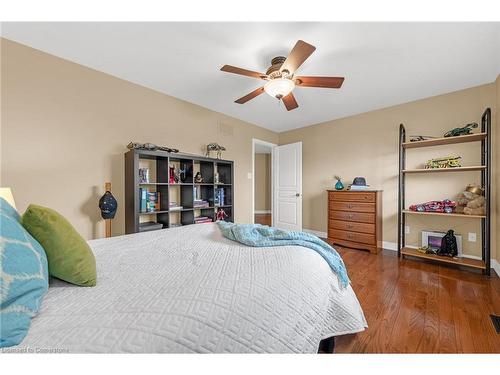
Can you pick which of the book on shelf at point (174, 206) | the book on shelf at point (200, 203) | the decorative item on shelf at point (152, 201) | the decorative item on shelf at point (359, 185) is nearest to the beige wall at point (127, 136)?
the decorative item on shelf at point (359, 185)

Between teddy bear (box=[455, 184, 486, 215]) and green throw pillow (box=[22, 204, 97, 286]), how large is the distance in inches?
144

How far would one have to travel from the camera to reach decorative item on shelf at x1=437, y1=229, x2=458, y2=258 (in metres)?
2.64

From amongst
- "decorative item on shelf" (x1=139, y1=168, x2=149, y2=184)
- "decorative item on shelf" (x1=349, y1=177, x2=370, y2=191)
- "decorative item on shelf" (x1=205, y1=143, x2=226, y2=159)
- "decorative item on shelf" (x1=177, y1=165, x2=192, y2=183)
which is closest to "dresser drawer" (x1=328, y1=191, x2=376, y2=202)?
"decorative item on shelf" (x1=349, y1=177, x2=370, y2=191)

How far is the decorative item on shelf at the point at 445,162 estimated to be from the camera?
267 cm

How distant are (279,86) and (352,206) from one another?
2.34 meters

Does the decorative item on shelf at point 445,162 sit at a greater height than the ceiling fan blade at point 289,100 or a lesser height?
lesser

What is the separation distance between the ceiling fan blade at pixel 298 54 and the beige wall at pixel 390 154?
2.46m

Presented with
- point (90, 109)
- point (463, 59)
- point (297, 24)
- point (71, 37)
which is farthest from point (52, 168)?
point (463, 59)

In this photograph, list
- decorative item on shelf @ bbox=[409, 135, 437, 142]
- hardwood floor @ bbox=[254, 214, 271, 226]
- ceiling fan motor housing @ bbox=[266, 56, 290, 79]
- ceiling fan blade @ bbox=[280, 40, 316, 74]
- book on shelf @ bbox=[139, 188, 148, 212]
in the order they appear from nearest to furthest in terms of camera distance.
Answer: ceiling fan blade @ bbox=[280, 40, 316, 74] < ceiling fan motor housing @ bbox=[266, 56, 290, 79] < book on shelf @ bbox=[139, 188, 148, 212] < decorative item on shelf @ bbox=[409, 135, 437, 142] < hardwood floor @ bbox=[254, 214, 271, 226]

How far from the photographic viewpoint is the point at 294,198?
14.1ft

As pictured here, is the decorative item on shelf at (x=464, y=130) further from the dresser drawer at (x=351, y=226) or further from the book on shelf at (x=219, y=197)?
the book on shelf at (x=219, y=197)

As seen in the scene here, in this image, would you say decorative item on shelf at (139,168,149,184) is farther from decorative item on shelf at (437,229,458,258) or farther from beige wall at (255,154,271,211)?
beige wall at (255,154,271,211)

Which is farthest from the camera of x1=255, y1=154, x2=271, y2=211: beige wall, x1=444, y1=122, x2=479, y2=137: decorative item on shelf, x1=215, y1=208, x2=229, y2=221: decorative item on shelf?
x1=255, y1=154, x2=271, y2=211: beige wall

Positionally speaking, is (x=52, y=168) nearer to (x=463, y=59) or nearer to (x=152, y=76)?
(x=152, y=76)
